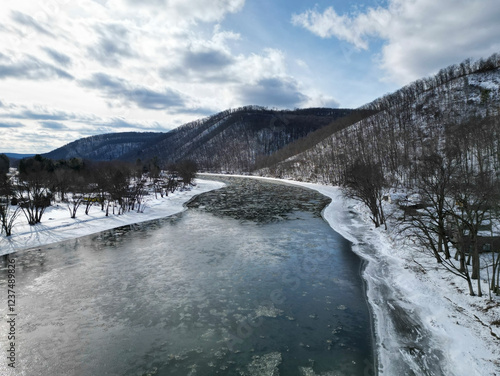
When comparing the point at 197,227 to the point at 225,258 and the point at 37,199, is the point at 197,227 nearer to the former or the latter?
the point at 225,258

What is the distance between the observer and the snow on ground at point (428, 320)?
8180 millimetres

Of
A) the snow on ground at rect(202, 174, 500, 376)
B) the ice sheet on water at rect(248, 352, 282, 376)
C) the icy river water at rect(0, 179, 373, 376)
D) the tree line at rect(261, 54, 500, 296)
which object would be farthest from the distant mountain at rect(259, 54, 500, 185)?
the ice sheet on water at rect(248, 352, 282, 376)

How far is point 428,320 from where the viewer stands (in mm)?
10500

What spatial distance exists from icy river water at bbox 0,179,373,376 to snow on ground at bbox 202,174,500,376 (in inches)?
32.3

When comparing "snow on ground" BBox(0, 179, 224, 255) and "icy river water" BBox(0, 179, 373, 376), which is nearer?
"icy river water" BBox(0, 179, 373, 376)

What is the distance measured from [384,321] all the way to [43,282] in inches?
716

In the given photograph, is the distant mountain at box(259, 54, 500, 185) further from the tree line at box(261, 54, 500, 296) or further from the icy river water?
the icy river water

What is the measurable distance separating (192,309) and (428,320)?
398 inches

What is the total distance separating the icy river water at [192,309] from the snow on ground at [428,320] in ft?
2.69

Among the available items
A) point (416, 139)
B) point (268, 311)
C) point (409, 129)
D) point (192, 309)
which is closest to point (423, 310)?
point (268, 311)

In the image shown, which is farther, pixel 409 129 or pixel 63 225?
pixel 409 129

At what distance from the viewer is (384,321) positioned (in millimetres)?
10719

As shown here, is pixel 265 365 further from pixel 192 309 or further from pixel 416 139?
pixel 416 139

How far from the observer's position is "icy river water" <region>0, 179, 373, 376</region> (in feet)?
28.4
